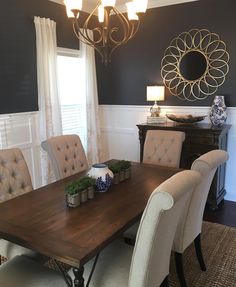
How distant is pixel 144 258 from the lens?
4.73ft

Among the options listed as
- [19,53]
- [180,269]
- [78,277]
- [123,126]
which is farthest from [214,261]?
[19,53]

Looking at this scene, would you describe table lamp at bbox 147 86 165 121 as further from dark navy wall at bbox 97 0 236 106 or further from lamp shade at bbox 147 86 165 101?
dark navy wall at bbox 97 0 236 106

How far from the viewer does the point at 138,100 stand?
4.64m

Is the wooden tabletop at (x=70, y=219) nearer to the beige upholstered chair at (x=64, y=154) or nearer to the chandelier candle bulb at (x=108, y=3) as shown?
the beige upholstered chair at (x=64, y=154)

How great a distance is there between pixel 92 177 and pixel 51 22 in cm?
251

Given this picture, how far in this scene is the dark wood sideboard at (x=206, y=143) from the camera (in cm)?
358

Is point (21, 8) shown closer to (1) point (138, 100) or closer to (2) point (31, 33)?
(2) point (31, 33)

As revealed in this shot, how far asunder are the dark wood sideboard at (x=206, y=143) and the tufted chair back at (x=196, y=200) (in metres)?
1.43

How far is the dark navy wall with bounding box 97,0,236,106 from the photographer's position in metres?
3.80

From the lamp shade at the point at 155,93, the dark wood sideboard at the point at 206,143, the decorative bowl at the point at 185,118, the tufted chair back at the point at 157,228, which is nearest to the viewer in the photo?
→ the tufted chair back at the point at 157,228

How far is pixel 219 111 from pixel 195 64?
779 millimetres

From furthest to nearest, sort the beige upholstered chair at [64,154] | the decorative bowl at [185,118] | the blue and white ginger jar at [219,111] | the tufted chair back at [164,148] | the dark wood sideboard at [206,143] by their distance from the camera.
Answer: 1. the decorative bowl at [185,118]
2. the blue and white ginger jar at [219,111]
3. the dark wood sideboard at [206,143]
4. the tufted chair back at [164,148]
5. the beige upholstered chair at [64,154]

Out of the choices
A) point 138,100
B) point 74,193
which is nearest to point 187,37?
point 138,100

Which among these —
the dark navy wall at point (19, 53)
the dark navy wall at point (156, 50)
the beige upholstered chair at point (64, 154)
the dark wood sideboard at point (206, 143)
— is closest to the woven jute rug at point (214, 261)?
the dark wood sideboard at point (206, 143)
